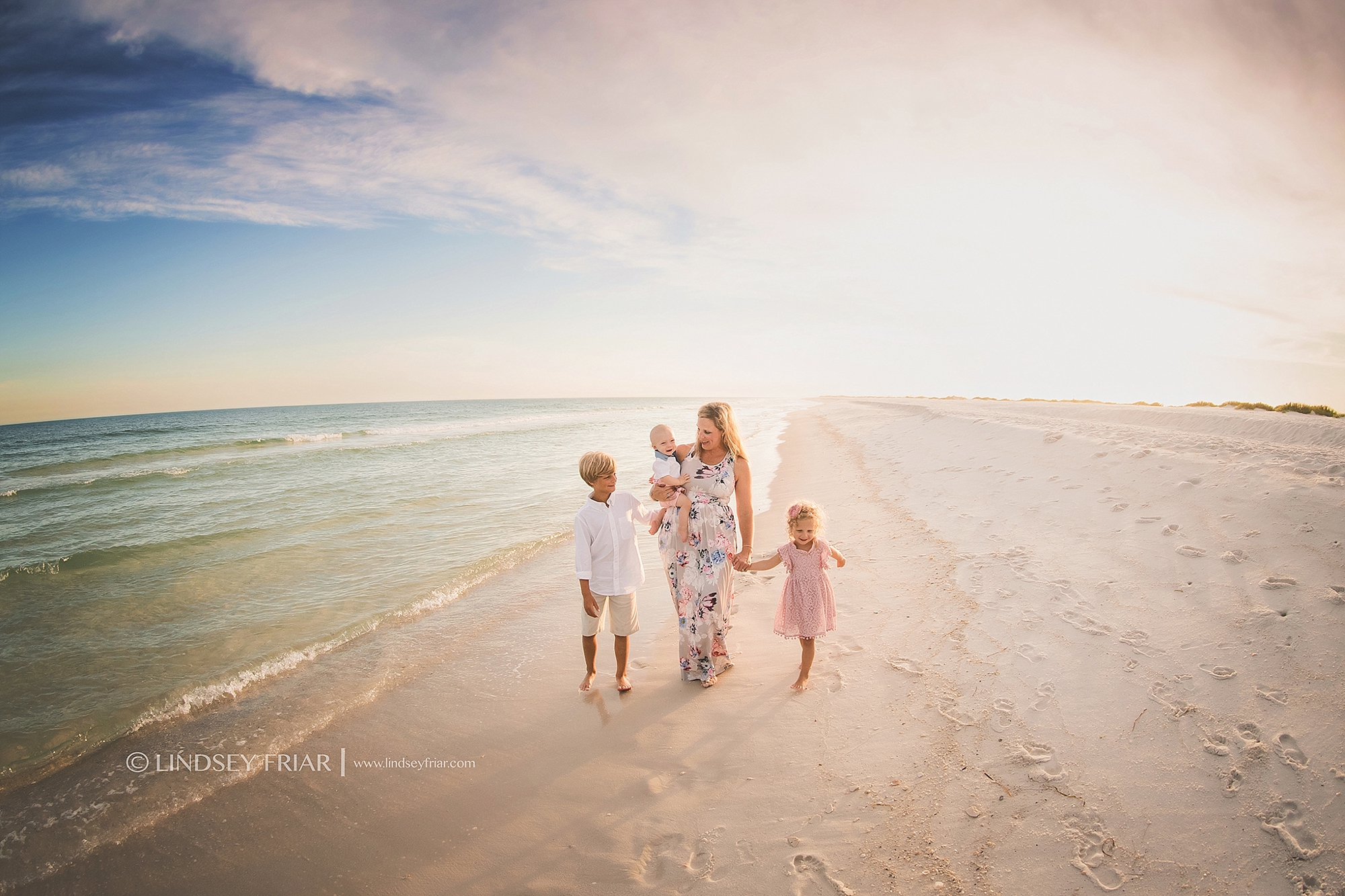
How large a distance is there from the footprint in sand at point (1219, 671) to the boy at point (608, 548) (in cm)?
408

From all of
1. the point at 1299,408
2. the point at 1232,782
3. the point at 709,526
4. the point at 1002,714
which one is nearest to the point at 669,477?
the point at 709,526

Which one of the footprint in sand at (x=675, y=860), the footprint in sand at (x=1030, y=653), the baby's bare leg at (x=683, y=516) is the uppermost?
the baby's bare leg at (x=683, y=516)

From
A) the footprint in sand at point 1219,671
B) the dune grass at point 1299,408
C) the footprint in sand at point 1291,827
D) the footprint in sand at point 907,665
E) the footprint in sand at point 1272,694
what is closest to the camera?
the footprint in sand at point 1291,827

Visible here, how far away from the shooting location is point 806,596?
166 inches

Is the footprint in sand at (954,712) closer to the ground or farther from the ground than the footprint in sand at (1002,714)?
closer to the ground

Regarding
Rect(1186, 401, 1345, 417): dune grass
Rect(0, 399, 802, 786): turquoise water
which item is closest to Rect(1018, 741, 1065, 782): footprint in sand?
Rect(0, 399, 802, 786): turquoise water

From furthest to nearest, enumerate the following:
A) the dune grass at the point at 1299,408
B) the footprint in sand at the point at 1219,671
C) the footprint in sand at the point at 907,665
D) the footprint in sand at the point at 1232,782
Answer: the dune grass at the point at 1299,408 → the footprint in sand at the point at 907,665 → the footprint in sand at the point at 1219,671 → the footprint in sand at the point at 1232,782

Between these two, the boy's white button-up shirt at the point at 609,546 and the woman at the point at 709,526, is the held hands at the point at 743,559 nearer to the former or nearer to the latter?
the woman at the point at 709,526

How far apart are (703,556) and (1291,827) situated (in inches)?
135

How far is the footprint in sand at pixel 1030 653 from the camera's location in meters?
4.15

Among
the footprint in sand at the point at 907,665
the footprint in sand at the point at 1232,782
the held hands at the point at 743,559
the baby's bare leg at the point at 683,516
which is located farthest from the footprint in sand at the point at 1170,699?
the baby's bare leg at the point at 683,516

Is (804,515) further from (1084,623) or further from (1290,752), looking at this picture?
(1290,752)

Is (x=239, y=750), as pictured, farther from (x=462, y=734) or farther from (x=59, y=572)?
(x=59, y=572)

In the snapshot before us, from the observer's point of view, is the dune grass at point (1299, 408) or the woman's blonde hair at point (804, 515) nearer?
the woman's blonde hair at point (804, 515)
